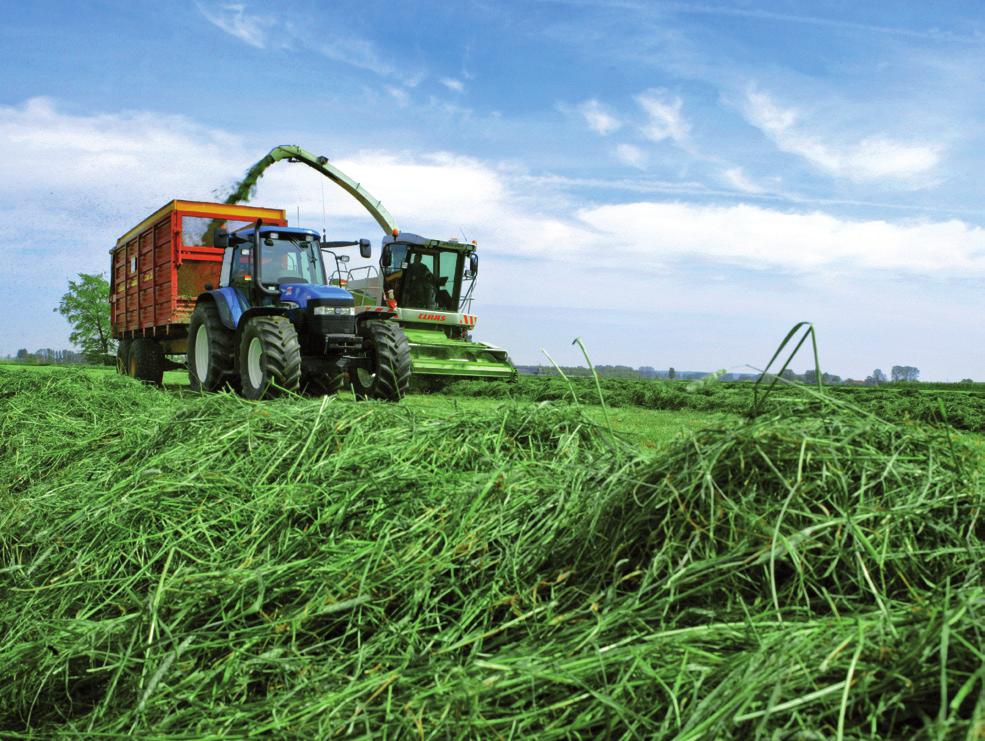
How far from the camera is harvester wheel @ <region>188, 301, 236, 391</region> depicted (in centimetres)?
928

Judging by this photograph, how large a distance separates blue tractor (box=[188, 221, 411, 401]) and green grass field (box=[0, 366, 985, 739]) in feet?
17.7

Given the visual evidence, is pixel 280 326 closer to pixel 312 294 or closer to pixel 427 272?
pixel 312 294

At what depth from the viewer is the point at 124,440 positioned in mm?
4398

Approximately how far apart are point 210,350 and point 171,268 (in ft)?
11.3

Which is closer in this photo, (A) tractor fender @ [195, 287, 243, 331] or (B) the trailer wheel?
(A) tractor fender @ [195, 287, 243, 331]

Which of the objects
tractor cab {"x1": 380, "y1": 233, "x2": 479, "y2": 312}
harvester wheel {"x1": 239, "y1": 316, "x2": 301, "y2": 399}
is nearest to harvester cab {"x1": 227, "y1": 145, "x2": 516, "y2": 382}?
tractor cab {"x1": 380, "y1": 233, "x2": 479, "y2": 312}

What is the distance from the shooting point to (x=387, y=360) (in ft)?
29.1

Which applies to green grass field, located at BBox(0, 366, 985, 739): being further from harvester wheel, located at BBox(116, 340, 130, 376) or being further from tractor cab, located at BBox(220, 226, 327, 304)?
harvester wheel, located at BBox(116, 340, 130, 376)

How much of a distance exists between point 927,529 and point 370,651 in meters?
1.48

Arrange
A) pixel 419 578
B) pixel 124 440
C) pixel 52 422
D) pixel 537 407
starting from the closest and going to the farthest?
pixel 419 578 → pixel 537 407 → pixel 124 440 → pixel 52 422

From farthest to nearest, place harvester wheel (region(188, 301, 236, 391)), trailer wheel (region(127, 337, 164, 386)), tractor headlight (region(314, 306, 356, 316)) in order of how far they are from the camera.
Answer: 1. trailer wheel (region(127, 337, 164, 386))
2. harvester wheel (region(188, 301, 236, 391))
3. tractor headlight (region(314, 306, 356, 316))

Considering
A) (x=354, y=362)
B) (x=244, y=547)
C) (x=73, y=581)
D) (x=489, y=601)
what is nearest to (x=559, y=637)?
(x=489, y=601)

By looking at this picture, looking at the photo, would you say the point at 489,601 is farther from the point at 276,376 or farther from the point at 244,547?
the point at 276,376

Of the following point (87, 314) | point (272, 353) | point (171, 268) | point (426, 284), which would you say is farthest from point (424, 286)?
point (87, 314)
